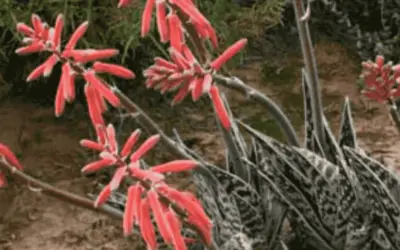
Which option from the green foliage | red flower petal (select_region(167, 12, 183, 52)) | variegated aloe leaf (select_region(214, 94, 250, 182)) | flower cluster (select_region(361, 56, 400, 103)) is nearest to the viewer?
red flower petal (select_region(167, 12, 183, 52))

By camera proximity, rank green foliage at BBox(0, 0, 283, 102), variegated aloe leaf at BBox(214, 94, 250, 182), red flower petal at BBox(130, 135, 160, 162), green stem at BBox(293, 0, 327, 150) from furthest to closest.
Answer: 1. green foliage at BBox(0, 0, 283, 102)
2. variegated aloe leaf at BBox(214, 94, 250, 182)
3. green stem at BBox(293, 0, 327, 150)
4. red flower petal at BBox(130, 135, 160, 162)

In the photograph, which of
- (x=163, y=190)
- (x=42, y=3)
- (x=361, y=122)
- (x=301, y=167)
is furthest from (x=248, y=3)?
(x=163, y=190)

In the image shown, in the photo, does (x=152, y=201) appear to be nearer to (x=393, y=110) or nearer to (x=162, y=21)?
(x=162, y=21)

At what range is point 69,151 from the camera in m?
3.32

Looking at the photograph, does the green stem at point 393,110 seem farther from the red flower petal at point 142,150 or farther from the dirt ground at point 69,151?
the dirt ground at point 69,151

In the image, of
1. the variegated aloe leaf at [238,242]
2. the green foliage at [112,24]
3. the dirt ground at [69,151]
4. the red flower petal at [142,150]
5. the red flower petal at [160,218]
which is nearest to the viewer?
the red flower petal at [160,218]

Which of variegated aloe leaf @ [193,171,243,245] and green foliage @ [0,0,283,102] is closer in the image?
variegated aloe leaf @ [193,171,243,245]

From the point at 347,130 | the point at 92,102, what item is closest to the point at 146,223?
the point at 92,102

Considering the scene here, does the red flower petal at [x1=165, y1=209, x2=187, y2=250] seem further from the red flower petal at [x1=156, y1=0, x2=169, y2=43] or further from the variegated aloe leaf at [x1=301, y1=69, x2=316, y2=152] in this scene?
the variegated aloe leaf at [x1=301, y1=69, x2=316, y2=152]

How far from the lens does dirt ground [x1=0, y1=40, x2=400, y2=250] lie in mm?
2814

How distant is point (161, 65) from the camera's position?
1.43 metres

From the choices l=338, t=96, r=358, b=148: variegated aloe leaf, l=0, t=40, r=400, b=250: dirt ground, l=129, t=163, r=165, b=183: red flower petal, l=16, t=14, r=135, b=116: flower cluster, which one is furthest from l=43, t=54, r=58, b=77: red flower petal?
l=0, t=40, r=400, b=250: dirt ground

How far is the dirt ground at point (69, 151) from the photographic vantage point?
9.23 ft

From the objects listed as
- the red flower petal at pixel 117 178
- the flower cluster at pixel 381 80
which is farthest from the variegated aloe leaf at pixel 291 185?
the red flower petal at pixel 117 178
